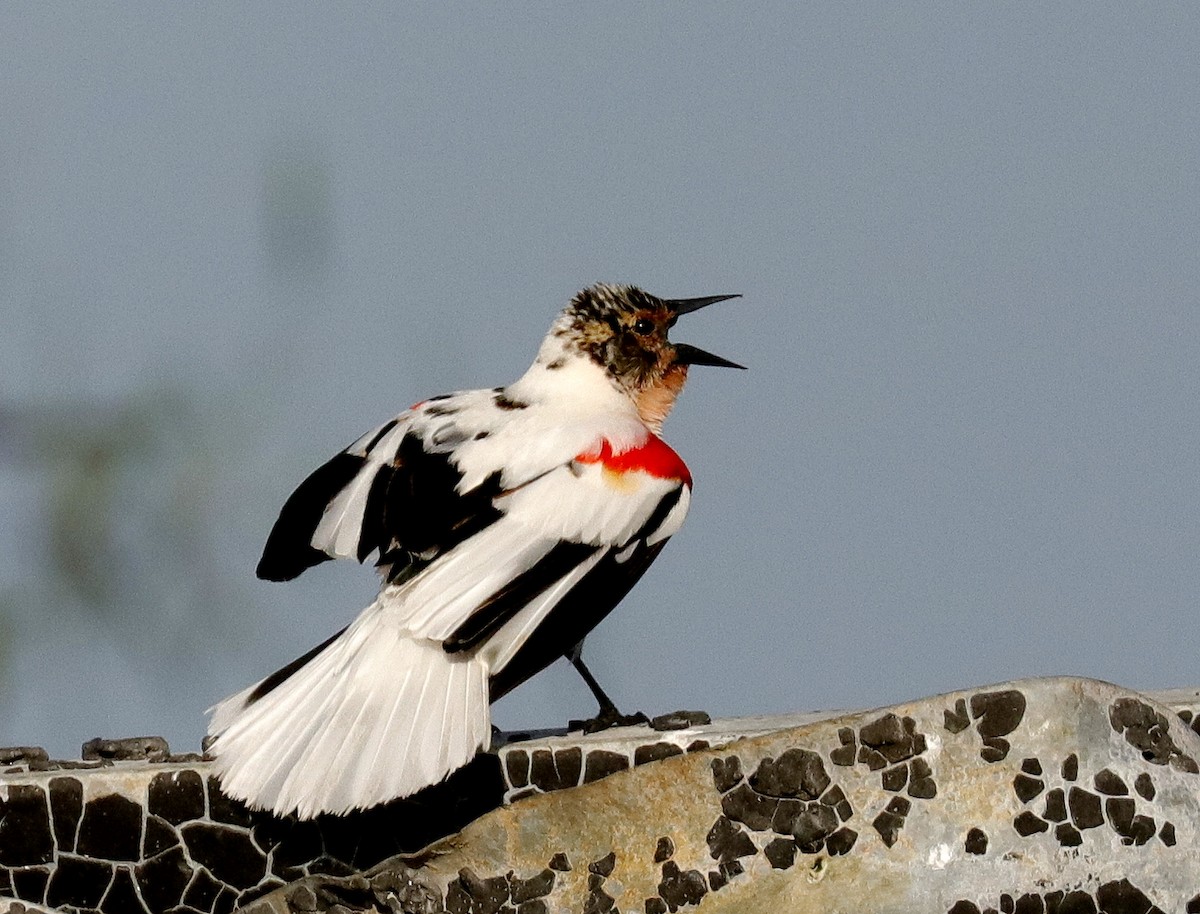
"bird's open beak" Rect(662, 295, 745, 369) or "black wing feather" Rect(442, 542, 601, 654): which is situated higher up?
"bird's open beak" Rect(662, 295, 745, 369)

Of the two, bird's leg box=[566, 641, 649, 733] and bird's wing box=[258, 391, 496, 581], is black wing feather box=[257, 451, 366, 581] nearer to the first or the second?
bird's wing box=[258, 391, 496, 581]

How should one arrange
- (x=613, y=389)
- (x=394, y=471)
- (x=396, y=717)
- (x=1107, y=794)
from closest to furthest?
1. (x=1107, y=794)
2. (x=396, y=717)
3. (x=394, y=471)
4. (x=613, y=389)

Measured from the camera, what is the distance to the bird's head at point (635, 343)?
261 inches

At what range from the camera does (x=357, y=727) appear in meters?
5.43

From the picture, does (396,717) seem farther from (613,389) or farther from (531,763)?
(613,389)

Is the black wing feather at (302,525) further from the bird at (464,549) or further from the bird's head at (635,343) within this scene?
the bird's head at (635,343)

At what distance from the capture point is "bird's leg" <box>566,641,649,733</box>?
6.27 metres

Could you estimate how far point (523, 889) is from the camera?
504 centimetres

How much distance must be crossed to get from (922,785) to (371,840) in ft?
4.99

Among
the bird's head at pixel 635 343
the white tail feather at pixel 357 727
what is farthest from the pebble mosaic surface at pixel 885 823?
the bird's head at pixel 635 343

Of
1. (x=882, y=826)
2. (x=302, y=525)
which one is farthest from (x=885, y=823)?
(x=302, y=525)

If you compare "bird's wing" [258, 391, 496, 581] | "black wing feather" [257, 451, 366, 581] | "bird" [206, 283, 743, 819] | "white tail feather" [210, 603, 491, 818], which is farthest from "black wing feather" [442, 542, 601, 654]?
"black wing feather" [257, 451, 366, 581]

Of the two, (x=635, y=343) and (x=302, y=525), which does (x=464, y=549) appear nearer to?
(x=302, y=525)

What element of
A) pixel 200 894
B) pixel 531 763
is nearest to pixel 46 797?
pixel 200 894
